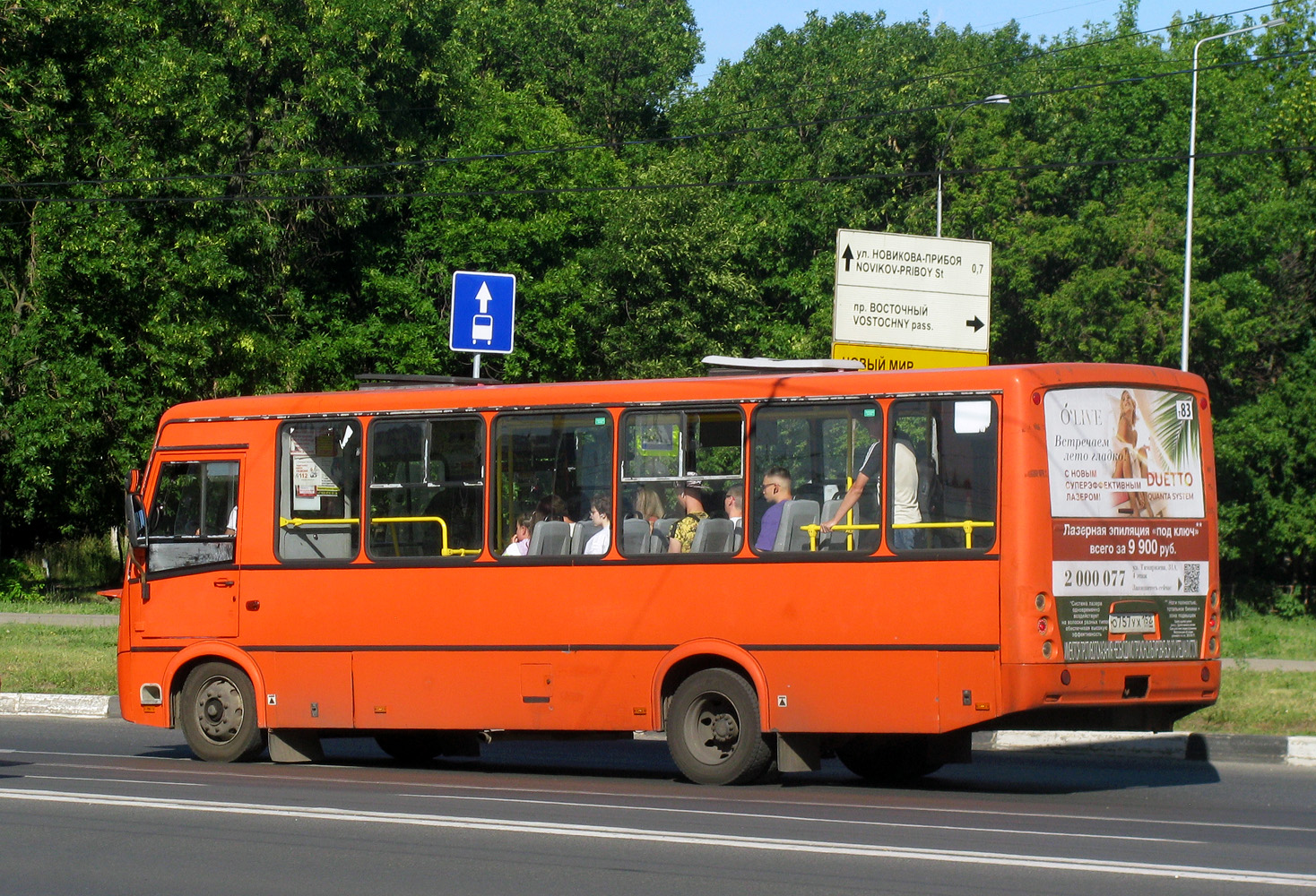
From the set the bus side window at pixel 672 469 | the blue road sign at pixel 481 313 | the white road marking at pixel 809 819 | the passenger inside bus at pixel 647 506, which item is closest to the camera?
the white road marking at pixel 809 819

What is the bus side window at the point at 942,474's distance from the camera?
1059 cm

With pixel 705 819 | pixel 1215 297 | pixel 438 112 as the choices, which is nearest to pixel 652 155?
pixel 438 112

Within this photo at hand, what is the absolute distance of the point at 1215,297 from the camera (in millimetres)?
39875

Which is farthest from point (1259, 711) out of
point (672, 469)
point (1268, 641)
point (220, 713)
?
point (1268, 641)

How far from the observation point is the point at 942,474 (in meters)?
10.8

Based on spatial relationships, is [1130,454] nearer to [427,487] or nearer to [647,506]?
[647,506]

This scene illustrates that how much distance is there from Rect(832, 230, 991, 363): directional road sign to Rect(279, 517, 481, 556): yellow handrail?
5833mm

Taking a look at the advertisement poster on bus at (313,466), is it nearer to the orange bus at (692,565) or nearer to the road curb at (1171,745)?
the orange bus at (692,565)

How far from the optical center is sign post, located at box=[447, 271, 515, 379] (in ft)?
52.4

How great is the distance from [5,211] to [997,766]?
23242 millimetres

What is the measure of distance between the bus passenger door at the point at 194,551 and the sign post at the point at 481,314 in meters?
3.22

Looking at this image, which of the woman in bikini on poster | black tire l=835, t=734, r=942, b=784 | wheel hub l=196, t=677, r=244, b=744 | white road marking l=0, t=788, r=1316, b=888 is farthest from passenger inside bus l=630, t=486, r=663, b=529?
wheel hub l=196, t=677, r=244, b=744

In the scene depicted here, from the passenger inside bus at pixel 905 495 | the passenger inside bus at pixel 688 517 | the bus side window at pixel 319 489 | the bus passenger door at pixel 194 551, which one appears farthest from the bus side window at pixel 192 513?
the passenger inside bus at pixel 905 495

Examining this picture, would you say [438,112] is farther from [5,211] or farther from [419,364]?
[5,211]
